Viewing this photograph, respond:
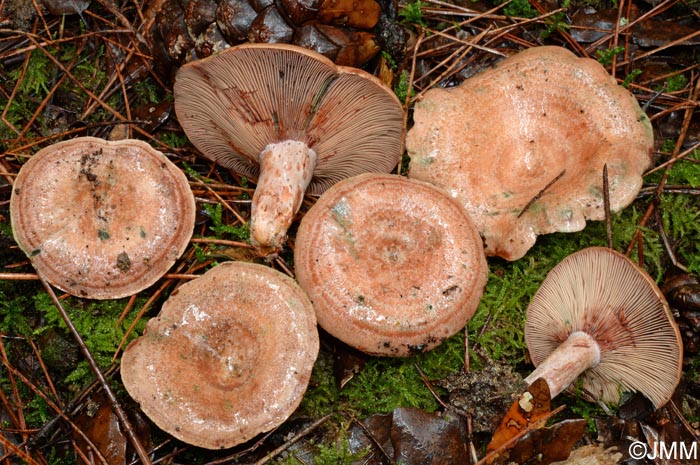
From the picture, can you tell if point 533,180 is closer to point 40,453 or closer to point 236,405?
point 236,405

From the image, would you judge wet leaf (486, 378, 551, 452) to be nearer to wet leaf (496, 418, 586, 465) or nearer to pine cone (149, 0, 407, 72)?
wet leaf (496, 418, 586, 465)

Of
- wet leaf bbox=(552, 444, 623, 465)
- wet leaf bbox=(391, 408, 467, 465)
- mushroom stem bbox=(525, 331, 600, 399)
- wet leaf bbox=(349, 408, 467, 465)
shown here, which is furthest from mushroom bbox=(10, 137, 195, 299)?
wet leaf bbox=(552, 444, 623, 465)

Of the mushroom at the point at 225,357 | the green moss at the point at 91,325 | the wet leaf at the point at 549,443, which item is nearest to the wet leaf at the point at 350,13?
the mushroom at the point at 225,357

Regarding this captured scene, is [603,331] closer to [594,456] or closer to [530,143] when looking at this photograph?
[594,456]

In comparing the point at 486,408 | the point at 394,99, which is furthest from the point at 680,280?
the point at 394,99

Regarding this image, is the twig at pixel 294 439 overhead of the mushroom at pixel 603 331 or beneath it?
beneath

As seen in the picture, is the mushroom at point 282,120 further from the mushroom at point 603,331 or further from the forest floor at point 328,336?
the mushroom at point 603,331
